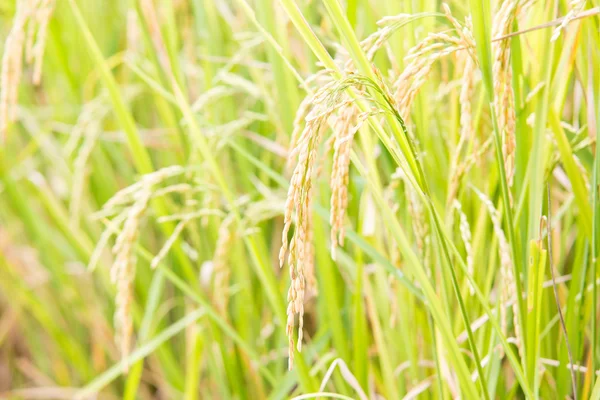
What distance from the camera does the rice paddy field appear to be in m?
0.60

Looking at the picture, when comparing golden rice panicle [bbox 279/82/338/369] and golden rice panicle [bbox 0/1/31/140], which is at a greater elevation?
golden rice panicle [bbox 0/1/31/140]

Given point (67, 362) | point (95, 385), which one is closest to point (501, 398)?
point (95, 385)

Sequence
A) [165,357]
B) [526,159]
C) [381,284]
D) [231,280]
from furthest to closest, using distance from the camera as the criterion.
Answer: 1. [231,280]
2. [165,357]
3. [381,284]
4. [526,159]

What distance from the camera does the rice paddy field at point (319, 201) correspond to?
602 mm

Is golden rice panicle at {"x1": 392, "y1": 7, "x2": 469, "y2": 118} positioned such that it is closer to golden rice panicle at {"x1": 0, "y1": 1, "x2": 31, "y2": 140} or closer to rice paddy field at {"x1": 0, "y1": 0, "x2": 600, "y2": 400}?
rice paddy field at {"x1": 0, "y1": 0, "x2": 600, "y2": 400}

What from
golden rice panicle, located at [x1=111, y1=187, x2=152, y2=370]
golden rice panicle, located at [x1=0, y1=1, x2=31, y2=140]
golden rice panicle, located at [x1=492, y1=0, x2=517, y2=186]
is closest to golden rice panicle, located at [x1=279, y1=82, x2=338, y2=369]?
golden rice panicle, located at [x1=492, y1=0, x2=517, y2=186]

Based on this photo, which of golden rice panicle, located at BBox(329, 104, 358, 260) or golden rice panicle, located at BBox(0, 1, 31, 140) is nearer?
golden rice panicle, located at BBox(329, 104, 358, 260)

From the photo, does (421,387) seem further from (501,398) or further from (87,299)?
(87,299)

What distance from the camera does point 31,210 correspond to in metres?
1.42

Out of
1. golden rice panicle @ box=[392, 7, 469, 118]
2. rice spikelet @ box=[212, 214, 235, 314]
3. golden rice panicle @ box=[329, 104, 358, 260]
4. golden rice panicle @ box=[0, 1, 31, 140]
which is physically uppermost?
golden rice panicle @ box=[0, 1, 31, 140]

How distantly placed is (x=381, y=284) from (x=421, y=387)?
173 mm

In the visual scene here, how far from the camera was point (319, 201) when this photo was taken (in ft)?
3.13

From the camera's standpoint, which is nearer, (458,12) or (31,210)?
(458,12)

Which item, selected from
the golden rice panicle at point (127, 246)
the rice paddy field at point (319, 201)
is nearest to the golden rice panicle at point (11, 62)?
the rice paddy field at point (319, 201)
